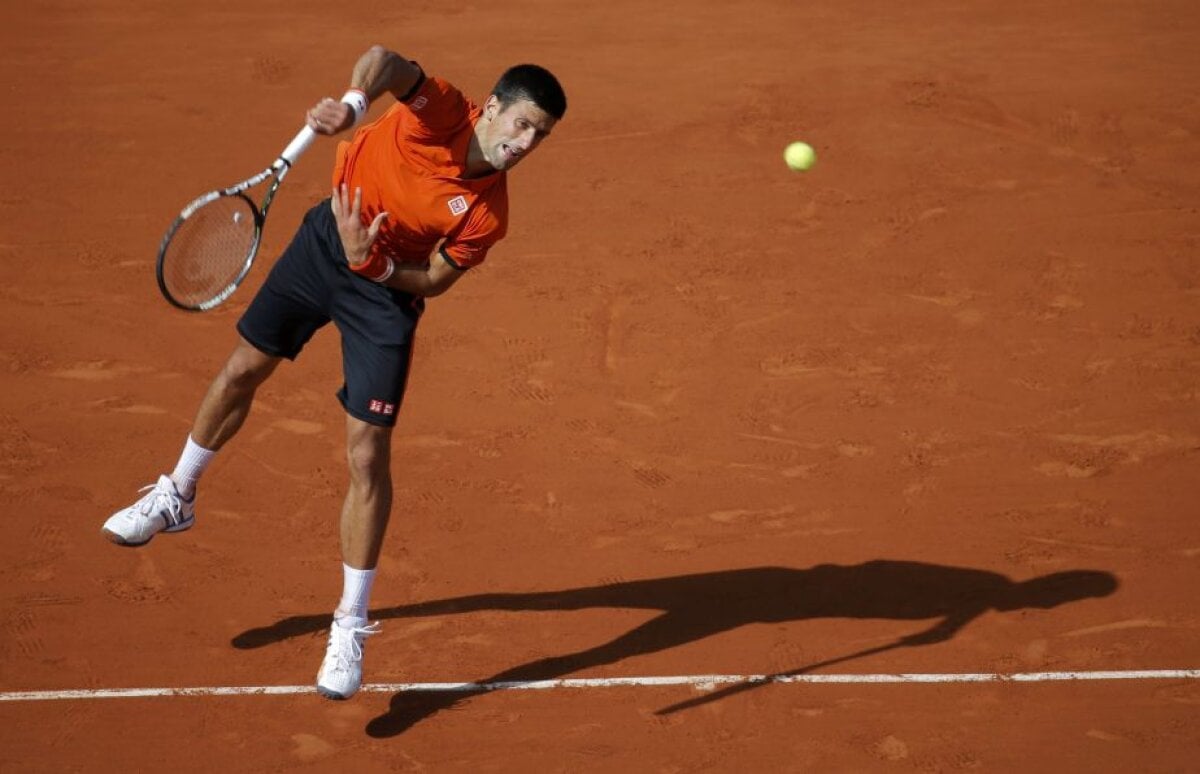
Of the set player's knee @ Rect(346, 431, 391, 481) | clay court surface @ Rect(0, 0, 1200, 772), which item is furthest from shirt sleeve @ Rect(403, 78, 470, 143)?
clay court surface @ Rect(0, 0, 1200, 772)

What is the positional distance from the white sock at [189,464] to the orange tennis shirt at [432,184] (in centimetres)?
133

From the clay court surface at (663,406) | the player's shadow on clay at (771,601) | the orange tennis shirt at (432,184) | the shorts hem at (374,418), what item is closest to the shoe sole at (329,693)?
the clay court surface at (663,406)

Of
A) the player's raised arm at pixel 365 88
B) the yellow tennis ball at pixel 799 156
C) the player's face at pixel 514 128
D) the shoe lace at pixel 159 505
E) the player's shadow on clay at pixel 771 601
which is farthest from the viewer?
the yellow tennis ball at pixel 799 156

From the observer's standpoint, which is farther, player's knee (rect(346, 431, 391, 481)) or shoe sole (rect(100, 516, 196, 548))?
shoe sole (rect(100, 516, 196, 548))

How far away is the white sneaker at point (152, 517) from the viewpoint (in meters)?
6.70

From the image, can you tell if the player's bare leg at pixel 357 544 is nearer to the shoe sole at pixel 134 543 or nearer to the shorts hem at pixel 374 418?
the shorts hem at pixel 374 418

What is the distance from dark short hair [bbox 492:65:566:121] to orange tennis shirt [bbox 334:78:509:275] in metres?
0.24

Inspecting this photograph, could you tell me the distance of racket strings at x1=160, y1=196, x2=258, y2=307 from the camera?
652 centimetres

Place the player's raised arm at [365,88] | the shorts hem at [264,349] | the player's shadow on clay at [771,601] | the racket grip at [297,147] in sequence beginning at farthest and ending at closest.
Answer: the player's shadow on clay at [771,601] → the shorts hem at [264,349] → the racket grip at [297,147] → the player's raised arm at [365,88]

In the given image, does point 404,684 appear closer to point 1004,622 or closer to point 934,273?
point 1004,622

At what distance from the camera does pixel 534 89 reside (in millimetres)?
5934

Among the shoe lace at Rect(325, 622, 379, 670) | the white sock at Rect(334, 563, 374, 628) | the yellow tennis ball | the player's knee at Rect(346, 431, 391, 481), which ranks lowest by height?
the shoe lace at Rect(325, 622, 379, 670)

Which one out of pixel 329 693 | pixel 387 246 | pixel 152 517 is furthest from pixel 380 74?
pixel 329 693

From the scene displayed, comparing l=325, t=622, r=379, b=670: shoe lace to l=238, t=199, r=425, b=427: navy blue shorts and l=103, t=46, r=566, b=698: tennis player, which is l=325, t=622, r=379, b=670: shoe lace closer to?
l=103, t=46, r=566, b=698: tennis player
